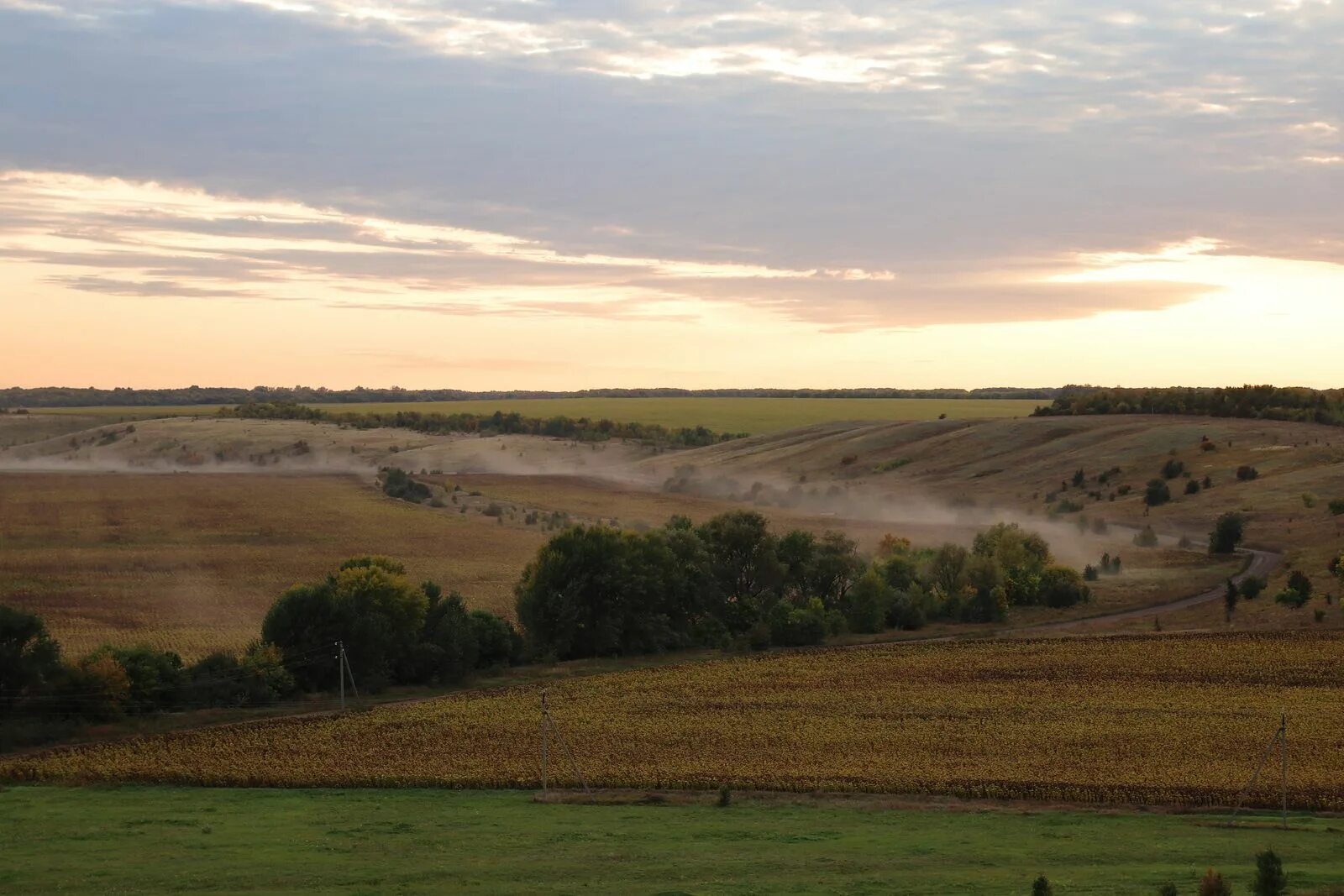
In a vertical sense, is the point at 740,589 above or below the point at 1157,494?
below

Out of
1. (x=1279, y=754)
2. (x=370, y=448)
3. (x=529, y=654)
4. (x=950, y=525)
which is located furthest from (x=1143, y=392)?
(x=1279, y=754)

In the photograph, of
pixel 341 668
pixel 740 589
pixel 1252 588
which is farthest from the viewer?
pixel 1252 588

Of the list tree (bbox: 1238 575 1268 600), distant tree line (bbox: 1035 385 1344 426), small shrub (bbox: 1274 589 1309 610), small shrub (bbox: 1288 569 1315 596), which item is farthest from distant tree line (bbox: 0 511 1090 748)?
distant tree line (bbox: 1035 385 1344 426)

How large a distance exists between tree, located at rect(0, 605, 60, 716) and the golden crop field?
4678 millimetres

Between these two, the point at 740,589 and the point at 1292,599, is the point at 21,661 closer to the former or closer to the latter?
the point at 740,589

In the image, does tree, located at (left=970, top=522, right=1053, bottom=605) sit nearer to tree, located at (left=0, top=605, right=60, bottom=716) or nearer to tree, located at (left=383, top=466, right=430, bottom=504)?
tree, located at (left=0, top=605, right=60, bottom=716)

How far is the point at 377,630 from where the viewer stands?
49.7 meters

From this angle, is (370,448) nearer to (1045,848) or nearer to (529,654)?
(529,654)

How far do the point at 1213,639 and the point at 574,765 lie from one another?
31.7m

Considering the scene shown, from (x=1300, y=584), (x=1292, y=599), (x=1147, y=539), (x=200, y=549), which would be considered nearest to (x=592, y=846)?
(x=1292, y=599)

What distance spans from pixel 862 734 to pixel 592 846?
14.1m

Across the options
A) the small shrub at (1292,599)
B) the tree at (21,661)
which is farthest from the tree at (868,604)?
the tree at (21,661)

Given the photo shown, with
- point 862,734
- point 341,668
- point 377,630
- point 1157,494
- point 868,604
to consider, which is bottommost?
point 862,734

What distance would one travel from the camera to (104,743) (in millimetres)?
40188
